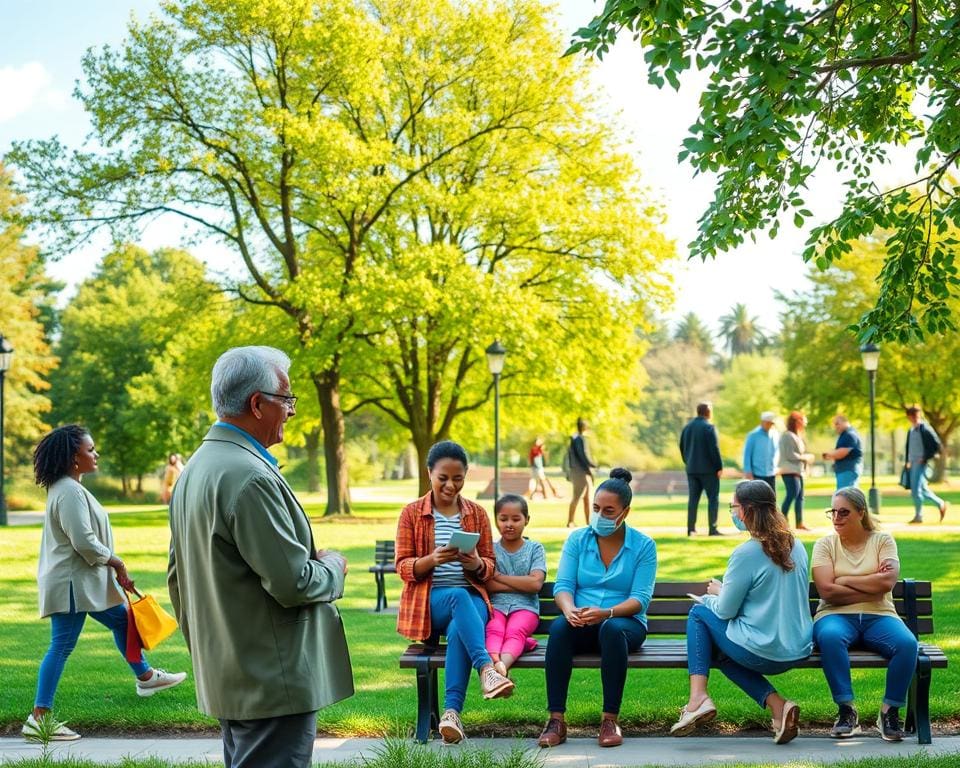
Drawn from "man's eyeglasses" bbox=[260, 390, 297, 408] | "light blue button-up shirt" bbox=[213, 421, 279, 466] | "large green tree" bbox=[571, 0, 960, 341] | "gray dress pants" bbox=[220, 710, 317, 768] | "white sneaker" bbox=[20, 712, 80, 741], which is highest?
"large green tree" bbox=[571, 0, 960, 341]

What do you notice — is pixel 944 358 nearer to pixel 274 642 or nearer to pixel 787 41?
pixel 787 41

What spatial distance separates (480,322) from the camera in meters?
26.6

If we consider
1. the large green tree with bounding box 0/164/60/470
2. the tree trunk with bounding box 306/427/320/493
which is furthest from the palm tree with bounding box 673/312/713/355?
the large green tree with bounding box 0/164/60/470

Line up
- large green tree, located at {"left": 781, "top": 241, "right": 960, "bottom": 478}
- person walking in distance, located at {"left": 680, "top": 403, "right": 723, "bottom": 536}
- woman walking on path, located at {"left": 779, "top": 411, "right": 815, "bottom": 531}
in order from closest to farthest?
person walking in distance, located at {"left": 680, "top": 403, "right": 723, "bottom": 536} → woman walking on path, located at {"left": 779, "top": 411, "right": 815, "bottom": 531} → large green tree, located at {"left": 781, "top": 241, "right": 960, "bottom": 478}

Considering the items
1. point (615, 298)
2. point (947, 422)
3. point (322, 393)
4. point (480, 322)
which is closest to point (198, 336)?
point (322, 393)

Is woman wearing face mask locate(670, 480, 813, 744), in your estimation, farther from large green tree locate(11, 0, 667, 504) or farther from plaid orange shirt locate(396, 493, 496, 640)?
large green tree locate(11, 0, 667, 504)

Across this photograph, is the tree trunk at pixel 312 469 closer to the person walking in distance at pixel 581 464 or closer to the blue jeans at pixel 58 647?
the person walking in distance at pixel 581 464

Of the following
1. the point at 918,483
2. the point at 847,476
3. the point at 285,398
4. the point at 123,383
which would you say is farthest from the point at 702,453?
the point at 123,383

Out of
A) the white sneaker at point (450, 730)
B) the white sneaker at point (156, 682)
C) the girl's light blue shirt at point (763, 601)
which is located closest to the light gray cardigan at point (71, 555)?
the white sneaker at point (156, 682)

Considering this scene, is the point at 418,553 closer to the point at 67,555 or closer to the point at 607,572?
the point at 607,572

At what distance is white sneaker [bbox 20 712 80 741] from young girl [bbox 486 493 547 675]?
2.61m

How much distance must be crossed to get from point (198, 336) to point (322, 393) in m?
4.94

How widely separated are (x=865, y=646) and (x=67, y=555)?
5.09 meters

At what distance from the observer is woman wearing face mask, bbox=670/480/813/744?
661 cm
